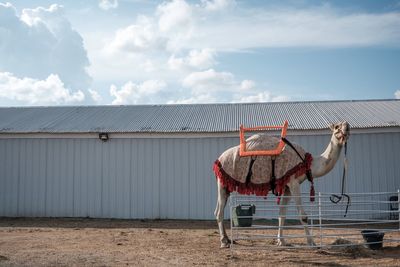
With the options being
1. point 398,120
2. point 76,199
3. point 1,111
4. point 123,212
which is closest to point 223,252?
point 123,212

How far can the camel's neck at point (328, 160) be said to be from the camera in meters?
9.73

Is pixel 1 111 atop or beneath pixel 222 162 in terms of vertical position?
atop

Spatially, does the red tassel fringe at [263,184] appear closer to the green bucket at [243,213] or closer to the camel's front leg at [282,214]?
the camel's front leg at [282,214]

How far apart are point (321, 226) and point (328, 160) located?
154 centimetres

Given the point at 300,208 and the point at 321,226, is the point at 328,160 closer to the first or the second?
the point at 300,208

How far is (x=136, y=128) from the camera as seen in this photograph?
1641 centimetres

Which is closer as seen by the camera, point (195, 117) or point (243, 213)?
point (243, 213)

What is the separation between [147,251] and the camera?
977 cm

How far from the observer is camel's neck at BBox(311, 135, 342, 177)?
31.9 feet

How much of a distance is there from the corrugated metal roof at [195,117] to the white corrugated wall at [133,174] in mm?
466

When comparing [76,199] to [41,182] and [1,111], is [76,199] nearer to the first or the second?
[41,182]

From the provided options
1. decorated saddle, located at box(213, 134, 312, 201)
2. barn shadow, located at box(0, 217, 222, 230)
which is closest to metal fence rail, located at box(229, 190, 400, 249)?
decorated saddle, located at box(213, 134, 312, 201)

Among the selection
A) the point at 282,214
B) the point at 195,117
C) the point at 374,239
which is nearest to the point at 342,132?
the point at 282,214

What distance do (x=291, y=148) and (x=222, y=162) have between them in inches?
65.1
